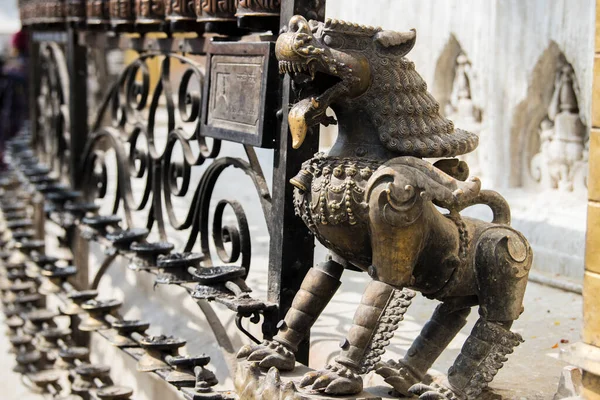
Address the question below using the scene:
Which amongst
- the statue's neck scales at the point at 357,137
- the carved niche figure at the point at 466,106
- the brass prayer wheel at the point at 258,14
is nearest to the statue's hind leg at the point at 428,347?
the statue's neck scales at the point at 357,137

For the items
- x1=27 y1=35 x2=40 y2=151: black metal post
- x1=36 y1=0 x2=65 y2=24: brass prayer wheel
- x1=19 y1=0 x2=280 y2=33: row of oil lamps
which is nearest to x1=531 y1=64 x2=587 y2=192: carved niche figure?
x1=19 y1=0 x2=280 y2=33: row of oil lamps

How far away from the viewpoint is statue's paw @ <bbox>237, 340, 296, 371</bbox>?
210 cm

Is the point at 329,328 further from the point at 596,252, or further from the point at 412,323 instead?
the point at 596,252

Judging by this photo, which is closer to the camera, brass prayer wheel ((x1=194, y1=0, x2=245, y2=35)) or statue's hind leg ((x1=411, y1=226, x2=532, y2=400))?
statue's hind leg ((x1=411, y1=226, x2=532, y2=400))

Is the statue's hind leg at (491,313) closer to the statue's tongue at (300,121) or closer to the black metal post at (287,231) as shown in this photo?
the statue's tongue at (300,121)

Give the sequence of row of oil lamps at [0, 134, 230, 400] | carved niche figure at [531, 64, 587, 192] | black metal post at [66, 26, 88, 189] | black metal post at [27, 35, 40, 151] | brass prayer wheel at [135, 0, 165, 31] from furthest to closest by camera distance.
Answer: black metal post at [27, 35, 40, 151] < black metal post at [66, 26, 88, 189] < carved niche figure at [531, 64, 587, 192] < brass prayer wheel at [135, 0, 165, 31] < row of oil lamps at [0, 134, 230, 400]

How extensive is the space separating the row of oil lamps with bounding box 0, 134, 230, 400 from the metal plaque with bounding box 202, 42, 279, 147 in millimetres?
666

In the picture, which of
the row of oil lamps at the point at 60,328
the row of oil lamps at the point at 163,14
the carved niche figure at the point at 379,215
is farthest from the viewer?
the row of oil lamps at the point at 60,328

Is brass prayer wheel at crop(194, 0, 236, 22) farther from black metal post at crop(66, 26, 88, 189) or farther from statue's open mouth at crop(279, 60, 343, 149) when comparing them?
black metal post at crop(66, 26, 88, 189)

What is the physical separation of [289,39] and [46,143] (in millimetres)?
3980

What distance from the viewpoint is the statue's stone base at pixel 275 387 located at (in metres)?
1.93

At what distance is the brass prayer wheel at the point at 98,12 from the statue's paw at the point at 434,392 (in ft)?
8.08

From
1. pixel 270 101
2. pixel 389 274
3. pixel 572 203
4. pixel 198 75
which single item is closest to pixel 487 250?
pixel 389 274

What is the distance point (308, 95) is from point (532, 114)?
6.57 feet
